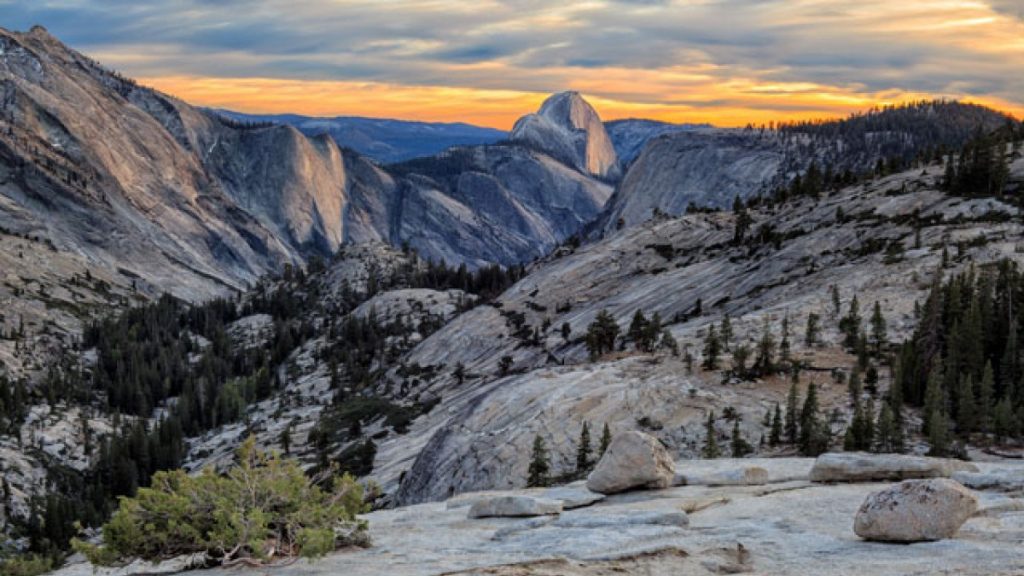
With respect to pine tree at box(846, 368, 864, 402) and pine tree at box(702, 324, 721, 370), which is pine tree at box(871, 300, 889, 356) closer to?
pine tree at box(846, 368, 864, 402)

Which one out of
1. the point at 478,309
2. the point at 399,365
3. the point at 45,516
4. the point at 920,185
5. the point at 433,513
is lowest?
the point at 45,516

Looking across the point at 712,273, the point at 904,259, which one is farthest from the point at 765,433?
the point at 712,273

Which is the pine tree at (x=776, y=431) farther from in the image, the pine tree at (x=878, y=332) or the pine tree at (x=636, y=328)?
the pine tree at (x=636, y=328)

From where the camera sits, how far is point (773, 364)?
74.8 meters

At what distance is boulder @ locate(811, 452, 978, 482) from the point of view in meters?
32.4

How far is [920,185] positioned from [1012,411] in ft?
288

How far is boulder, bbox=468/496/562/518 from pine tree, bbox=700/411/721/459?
29.4m

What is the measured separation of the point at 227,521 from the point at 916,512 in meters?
19.3

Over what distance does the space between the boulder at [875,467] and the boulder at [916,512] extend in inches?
353

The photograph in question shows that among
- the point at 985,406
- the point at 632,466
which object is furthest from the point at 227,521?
the point at 985,406

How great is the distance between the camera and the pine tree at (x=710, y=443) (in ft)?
192

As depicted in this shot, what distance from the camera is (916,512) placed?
917 inches

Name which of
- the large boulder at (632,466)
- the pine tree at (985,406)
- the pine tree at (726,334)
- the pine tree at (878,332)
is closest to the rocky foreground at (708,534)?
the large boulder at (632,466)

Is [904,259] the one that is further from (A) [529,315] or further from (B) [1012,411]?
(A) [529,315]
